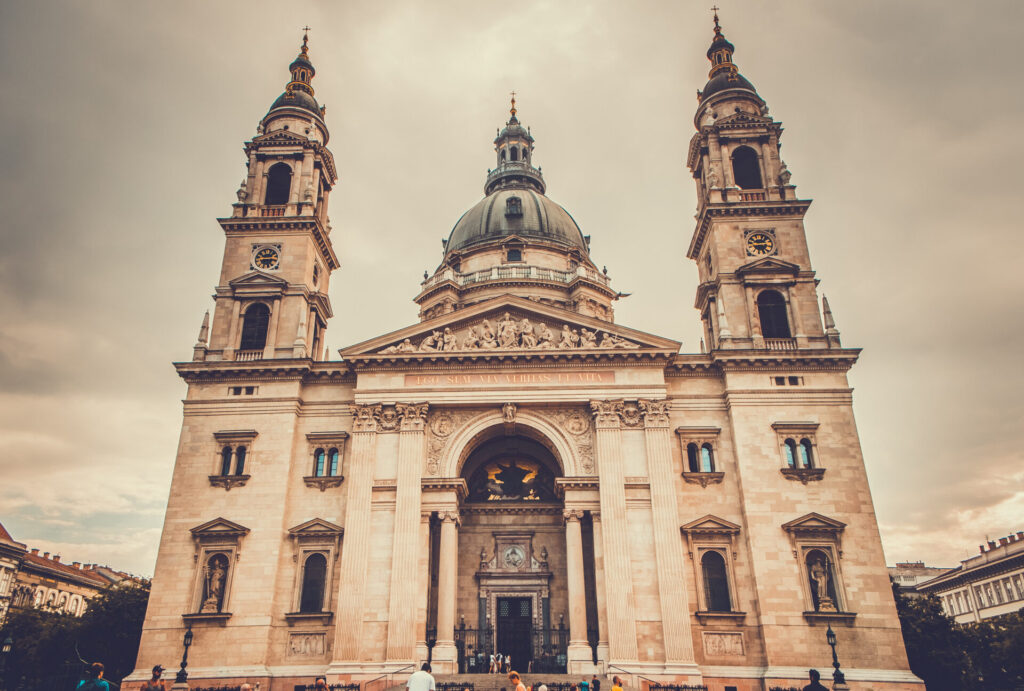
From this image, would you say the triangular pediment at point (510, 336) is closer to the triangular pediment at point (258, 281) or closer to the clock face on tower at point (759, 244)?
the triangular pediment at point (258, 281)

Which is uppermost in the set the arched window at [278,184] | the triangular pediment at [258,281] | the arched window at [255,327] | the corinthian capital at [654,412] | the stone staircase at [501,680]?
the arched window at [278,184]

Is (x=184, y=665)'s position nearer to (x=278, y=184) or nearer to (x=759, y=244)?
(x=278, y=184)

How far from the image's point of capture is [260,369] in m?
32.9

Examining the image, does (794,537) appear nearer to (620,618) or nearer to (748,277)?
(620,618)

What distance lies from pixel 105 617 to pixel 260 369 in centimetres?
1660

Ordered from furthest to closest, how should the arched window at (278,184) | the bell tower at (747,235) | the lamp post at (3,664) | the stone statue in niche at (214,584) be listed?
1. the arched window at (278,184)
2. the lamp post at (3,664)
3. the bell tower at (747,235)
4. the stone statue in niche at (214,584)

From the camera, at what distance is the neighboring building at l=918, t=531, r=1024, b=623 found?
186ft

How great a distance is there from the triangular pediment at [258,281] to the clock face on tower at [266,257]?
99cm

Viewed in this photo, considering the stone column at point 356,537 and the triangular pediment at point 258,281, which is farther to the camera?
the triangular pediment at point 258,281

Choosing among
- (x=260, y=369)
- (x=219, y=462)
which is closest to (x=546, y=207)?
(x=260, y=369)

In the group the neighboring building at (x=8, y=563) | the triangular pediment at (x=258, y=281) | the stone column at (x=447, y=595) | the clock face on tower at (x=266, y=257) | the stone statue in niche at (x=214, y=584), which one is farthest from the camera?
the neighboring building at (x=8, y=563)

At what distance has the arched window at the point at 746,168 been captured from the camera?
125 ft

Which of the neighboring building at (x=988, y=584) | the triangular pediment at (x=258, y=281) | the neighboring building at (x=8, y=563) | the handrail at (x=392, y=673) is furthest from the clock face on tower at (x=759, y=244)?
the neighboring building at (x=8, y=563)

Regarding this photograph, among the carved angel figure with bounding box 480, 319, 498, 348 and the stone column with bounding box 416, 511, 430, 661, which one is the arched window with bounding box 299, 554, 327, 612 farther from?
the carved angel figure with bounding box 480, 319, 498, 348
